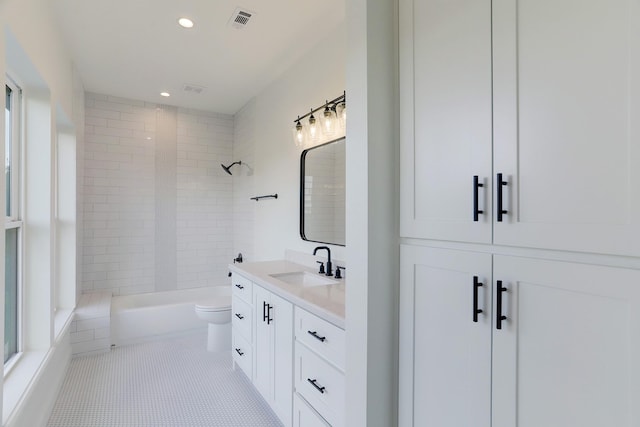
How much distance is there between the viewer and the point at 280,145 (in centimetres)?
324

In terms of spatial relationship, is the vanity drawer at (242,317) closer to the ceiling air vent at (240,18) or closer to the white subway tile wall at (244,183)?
the white subway tile wall at (244,183)

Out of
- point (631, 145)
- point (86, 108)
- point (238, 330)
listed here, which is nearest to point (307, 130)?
point (238, 330)

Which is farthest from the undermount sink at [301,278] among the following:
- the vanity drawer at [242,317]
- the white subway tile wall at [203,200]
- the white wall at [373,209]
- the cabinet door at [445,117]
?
the white subway tile wall at [203,200]

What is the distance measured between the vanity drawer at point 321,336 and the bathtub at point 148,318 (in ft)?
7.84

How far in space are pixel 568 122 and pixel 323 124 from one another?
1848mm

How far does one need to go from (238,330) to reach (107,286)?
216 centimetres

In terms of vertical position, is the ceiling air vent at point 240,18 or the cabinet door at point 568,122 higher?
the ceiling air vent at point 240,18

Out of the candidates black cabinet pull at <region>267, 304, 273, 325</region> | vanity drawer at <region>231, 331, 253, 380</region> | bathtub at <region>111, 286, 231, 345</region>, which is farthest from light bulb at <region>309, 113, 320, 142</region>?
bathtub at <region>111, 286, 231, 345</region>

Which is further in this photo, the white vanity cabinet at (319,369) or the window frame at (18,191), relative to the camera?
the window frame at (18,191)

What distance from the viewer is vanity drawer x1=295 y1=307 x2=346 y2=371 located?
56.7 inches

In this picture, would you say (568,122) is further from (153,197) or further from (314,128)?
(153,197)

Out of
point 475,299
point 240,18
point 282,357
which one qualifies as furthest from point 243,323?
point 240,18

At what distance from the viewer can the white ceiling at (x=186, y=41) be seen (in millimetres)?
2223

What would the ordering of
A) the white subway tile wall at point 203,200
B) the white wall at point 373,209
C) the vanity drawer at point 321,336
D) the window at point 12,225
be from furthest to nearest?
the white subway tile wall at point 203,200
the window at point 12,225
the vanity drawer at point 321,336
the white wall at point 373,209
